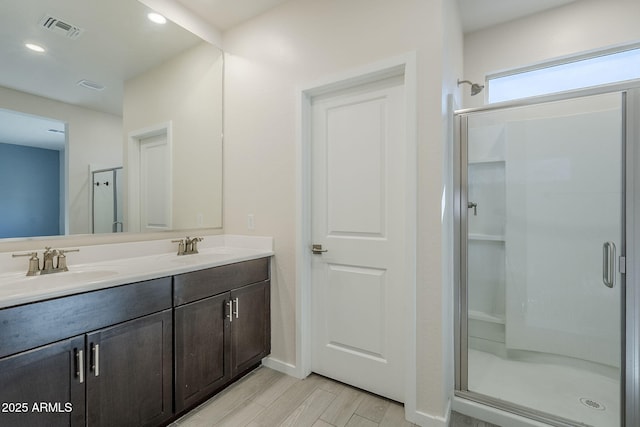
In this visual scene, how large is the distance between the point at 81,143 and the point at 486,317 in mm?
2883

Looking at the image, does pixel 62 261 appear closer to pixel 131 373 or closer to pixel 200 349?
pixel 131 373

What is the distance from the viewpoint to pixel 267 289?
2186mm

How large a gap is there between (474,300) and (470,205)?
65 centimetres

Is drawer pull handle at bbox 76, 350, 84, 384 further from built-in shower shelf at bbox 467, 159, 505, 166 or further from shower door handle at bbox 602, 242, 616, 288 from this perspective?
shower door handle at bbox 602, 242, 616, 288

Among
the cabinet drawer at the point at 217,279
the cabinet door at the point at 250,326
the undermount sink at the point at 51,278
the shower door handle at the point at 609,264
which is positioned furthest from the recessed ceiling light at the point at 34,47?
the shower door handle at the point at 609,264

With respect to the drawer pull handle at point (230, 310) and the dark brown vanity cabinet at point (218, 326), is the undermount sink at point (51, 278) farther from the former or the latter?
the drawer pull handle at point (230, 310)

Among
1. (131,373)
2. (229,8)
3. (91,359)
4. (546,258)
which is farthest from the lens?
(229,8)

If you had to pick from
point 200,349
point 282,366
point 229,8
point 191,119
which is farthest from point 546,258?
point 229,8

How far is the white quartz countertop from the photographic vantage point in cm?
111

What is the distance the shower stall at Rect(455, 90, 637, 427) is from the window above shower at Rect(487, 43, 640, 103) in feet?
1.50

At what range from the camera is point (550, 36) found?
2.22 meters

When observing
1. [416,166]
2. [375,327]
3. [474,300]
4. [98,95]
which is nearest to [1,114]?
[98,95]

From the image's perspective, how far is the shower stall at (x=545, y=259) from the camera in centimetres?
158

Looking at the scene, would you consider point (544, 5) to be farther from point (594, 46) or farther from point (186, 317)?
point (186, 317)
